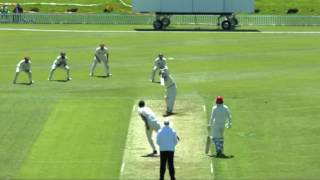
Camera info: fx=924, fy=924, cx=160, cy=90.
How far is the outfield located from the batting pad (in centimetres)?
39

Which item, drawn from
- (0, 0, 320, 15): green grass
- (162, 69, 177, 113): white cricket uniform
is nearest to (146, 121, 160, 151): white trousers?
(162, 69, 177, 113): white cricket uniform

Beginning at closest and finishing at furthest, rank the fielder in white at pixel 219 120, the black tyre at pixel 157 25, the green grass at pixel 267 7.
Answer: the fielder in white at pixel 219 120 → the black tyre at pixel 157 25 → the green grass at pixel 267 7

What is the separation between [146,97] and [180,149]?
38.1 feet

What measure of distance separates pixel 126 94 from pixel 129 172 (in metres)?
15.9

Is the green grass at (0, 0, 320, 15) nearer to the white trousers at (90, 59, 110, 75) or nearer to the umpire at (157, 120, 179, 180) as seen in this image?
the white trousers at (90, 59, 110, 75)

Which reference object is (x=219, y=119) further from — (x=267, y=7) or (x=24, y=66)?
(x=267, y=7)

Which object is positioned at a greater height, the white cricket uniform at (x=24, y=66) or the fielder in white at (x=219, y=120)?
the white cricket uniform at (x=24, y=66)

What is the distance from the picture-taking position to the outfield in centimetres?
3180

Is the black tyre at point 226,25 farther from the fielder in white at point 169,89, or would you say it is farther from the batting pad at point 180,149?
the fielder in white at point 169,89

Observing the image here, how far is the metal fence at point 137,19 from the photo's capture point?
86688 mm

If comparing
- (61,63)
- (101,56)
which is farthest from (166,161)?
(101,56)

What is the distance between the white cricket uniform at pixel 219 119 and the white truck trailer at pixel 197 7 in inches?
1981

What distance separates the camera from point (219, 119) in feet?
104

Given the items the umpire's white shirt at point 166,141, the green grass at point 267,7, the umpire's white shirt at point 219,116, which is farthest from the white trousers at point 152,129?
the green grass at point 267,7
